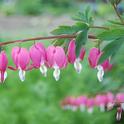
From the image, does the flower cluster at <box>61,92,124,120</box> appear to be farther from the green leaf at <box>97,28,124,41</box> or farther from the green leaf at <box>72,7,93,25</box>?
the green leaf at <box>97,28,124,41</box>

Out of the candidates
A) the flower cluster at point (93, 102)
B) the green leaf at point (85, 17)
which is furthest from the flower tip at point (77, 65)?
the flower cluster at point (93, 102)

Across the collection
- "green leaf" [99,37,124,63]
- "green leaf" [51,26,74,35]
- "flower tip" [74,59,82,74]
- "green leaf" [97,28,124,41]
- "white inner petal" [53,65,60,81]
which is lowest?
"white inner petal" [53,65,60,81]

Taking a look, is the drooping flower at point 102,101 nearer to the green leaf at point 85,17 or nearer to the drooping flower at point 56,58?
the green leaf at point 85,17

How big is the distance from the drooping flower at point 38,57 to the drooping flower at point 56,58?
16 millimetres

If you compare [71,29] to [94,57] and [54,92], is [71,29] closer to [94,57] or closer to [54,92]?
[94,57]

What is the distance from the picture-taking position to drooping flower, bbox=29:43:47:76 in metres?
1.36

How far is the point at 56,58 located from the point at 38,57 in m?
0.05

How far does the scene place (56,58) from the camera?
53.1 inches

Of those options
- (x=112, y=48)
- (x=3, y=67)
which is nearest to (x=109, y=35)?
(x=112, y=48)

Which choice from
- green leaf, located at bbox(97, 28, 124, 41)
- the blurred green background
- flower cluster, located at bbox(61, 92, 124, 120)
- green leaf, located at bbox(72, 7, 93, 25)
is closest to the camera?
green leaf, located at bbox(97, 28, 124, 41)

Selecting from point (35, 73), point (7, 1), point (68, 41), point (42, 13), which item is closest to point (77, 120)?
point (35, 73)

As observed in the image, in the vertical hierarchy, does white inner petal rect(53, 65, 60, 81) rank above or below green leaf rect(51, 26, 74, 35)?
below

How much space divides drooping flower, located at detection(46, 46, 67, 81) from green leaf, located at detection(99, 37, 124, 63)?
0.10 meters

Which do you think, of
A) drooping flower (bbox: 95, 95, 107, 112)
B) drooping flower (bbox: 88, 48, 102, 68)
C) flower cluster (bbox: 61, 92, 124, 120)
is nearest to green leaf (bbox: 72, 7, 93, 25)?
drooping flower (bbox: 88, 48, 102, 68)
